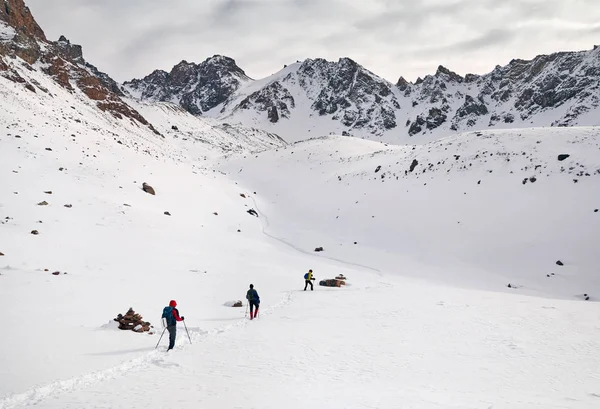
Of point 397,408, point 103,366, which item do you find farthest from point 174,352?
point 397,408

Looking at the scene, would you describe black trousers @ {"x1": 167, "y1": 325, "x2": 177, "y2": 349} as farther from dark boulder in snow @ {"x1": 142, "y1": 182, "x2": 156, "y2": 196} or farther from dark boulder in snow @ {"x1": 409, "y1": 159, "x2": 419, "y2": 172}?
dark boulder in snow @ {"x1": 409, "y1": 159, "x2": 419, "y2": 172}

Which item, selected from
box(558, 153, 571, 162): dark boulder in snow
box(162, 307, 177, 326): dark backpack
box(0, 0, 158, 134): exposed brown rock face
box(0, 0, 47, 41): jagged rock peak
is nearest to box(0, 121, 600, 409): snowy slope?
box(162, 307, 177, 326): dark backpack

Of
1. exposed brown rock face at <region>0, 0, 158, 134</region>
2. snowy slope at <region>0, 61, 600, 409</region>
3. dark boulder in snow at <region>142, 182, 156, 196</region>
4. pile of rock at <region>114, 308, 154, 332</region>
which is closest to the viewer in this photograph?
snowy slope at <region>0, 61, 600, 409</region>

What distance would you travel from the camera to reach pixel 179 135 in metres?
121

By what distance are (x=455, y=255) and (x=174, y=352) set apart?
Answer: 24.8 meters

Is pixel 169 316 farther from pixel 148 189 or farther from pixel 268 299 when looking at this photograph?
pixel 148 189

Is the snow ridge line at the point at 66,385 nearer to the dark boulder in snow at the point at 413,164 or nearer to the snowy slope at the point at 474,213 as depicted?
the snowy slope at the point at 474,213

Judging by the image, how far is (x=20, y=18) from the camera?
7706 centimetres

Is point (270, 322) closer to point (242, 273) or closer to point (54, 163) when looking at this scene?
point (242, 273)

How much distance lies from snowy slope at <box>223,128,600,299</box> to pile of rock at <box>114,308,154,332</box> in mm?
20516

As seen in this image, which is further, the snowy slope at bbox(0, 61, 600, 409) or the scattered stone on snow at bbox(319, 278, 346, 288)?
the scattered stone on snow at bbox(319, 278, 346, 288)

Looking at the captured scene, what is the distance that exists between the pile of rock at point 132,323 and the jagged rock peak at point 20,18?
85.4 metres

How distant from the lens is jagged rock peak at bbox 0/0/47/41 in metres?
73.2

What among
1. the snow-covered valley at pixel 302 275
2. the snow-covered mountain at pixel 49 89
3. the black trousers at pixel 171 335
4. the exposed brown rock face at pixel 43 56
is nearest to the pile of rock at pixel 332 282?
the snow-covered valley at pixel 302 275
